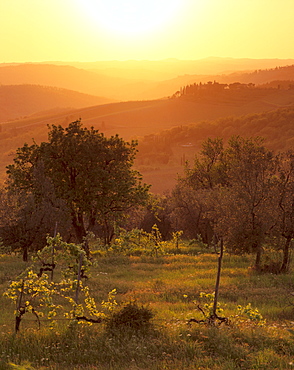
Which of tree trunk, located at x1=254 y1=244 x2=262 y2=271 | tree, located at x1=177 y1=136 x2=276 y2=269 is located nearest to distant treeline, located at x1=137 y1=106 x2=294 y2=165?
tree, located at x1=177 y1=136 x2=276 y2=269

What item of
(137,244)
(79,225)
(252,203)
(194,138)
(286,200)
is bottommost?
(137,244)

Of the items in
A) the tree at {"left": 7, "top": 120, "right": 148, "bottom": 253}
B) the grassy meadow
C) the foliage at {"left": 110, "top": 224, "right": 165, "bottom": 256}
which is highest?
the tree at {"left": 7, "top": 120, "right": 148, "bottom": 253}

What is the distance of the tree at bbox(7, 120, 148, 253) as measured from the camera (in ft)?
104

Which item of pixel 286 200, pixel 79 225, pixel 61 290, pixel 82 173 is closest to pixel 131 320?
pixel 61 290

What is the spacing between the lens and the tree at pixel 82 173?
3167cm

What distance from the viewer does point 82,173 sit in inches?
1264

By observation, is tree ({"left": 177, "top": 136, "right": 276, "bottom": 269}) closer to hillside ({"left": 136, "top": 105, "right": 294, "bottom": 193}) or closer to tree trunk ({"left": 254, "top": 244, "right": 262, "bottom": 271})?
tree trunk ({"left": 254, "top": 244, "right": 262, "bottom": 271})

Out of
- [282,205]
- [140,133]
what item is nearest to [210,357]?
[282,205]

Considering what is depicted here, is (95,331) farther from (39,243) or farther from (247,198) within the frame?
(39,243)

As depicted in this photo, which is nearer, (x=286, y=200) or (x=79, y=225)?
(x=286, y=200)

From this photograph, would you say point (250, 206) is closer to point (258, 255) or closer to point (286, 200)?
point (286, 200)

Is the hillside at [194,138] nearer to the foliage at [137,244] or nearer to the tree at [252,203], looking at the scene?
the foliage at [137,244]

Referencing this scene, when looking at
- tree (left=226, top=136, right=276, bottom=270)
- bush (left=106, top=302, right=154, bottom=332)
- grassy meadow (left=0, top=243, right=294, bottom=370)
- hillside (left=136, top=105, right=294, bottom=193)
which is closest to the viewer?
grassy meadow (left=0, top=243, right=294, bottom=370)

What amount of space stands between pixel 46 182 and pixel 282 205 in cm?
1757
